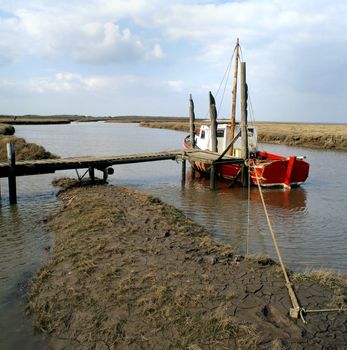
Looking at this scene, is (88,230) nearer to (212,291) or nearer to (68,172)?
(212,291)

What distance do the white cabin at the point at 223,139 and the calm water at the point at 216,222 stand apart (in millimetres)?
2816

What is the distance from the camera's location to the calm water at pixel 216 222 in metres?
8.17

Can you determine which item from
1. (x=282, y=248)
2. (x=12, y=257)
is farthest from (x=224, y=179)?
(x=12, y=257)

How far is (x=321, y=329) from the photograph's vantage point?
548 centimetres

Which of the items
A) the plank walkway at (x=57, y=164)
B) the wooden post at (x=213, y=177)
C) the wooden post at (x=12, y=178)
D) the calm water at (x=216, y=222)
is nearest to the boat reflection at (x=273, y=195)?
the calm water at (x=216, y=222)

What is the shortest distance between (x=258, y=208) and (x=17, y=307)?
1150 cm

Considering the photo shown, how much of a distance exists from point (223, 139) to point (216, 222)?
12.2m

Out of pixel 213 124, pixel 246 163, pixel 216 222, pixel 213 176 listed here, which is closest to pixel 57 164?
pixel 213 176

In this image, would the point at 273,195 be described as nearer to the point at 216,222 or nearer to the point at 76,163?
the point at 216,222

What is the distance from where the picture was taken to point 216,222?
13812 mm

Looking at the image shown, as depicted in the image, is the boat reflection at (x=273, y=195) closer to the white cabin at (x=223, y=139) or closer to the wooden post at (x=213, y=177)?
the wooden post at (x=213, y=177)

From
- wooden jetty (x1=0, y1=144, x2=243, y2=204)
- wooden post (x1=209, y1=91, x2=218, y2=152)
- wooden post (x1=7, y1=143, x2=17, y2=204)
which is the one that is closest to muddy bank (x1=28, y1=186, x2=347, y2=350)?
wooden post (x1=7, y1=143, x2=17, y2=204)

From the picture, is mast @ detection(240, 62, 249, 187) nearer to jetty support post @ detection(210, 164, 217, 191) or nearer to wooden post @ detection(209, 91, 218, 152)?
jetty support post @ detection(210, 164, 217, 191)

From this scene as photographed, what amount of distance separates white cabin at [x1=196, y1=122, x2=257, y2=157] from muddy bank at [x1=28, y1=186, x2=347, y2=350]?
14459 mm
